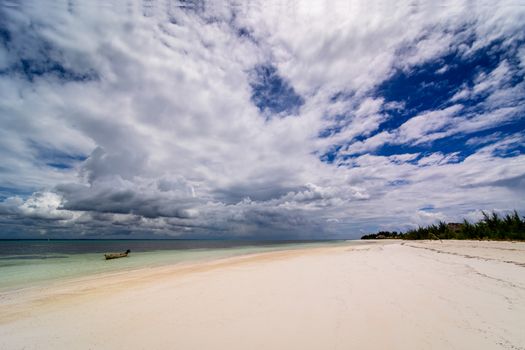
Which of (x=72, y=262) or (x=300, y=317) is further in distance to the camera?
(x=72, y=262)

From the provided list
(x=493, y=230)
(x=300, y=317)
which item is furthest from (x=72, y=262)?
(x=493, y=230)

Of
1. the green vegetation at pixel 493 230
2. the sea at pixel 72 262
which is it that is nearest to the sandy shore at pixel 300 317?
the sea at pixel 72 262

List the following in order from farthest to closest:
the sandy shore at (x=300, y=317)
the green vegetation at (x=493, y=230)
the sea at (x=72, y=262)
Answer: the green vegetation at (x=493, y=230), the sea at (x=72, y=262), the sandy shore at (x=300, y=317)

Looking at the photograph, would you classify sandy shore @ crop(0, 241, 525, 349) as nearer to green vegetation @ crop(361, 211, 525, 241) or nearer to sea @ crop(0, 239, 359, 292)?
sea @ crop(0, 239, 359, 292)

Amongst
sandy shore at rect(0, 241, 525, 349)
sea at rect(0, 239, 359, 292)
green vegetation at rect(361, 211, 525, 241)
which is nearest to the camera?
sandy shore at rect(0, 241, 525, 349)

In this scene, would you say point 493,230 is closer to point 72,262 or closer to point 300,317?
point 300,317

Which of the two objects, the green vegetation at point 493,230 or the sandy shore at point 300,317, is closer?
the sandy shore at point 300,317

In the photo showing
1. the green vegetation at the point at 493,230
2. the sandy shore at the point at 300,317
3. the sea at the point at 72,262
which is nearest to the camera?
the sandy shore at the point at 300,317

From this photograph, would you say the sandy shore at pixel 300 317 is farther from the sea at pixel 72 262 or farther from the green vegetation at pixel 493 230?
the green vegetation at pixel 493 230

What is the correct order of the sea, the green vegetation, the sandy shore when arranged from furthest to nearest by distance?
the green vegetation
the sea
the sandy shore

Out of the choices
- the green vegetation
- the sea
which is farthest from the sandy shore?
the green vegetation

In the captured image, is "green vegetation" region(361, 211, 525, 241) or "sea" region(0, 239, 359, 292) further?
"green vegetation" region(361, 211, 525, 241)

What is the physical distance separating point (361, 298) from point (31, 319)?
7.60 metres

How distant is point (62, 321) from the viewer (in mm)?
5453
